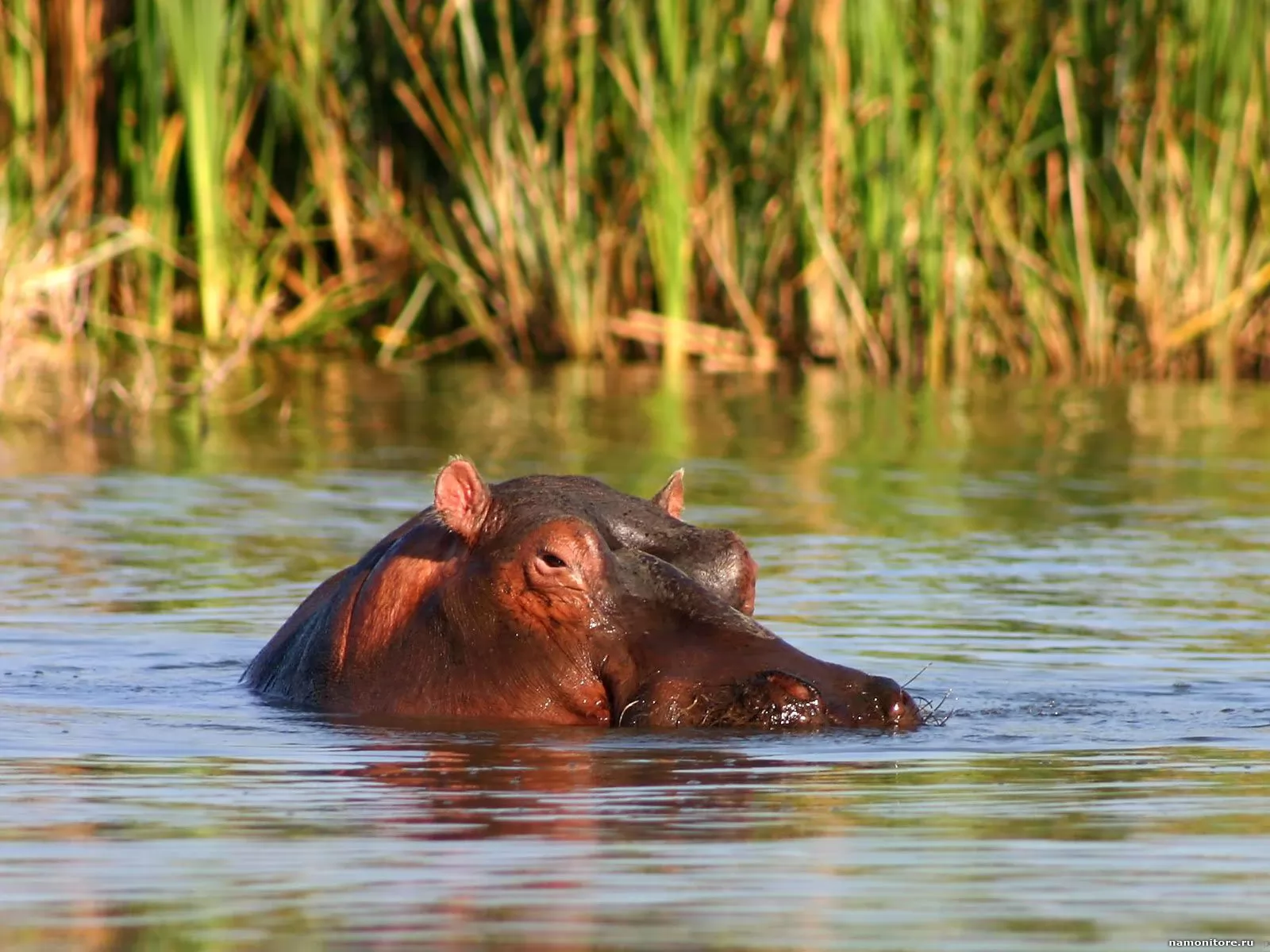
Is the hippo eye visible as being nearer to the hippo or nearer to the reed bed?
the hippo

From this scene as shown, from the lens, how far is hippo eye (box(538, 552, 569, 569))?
5445mm

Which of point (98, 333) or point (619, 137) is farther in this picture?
point (619, 137)

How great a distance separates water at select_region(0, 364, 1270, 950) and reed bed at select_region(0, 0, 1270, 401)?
8.93 ft

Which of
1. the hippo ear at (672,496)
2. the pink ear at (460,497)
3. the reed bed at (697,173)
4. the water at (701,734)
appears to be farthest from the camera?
the reed bed at (697,173)

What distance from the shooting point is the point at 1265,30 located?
50.8 ft

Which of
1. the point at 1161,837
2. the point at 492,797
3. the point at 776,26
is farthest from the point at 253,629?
the point at 776,26

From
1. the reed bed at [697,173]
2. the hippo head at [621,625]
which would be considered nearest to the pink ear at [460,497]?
the hippo head at [621,625]

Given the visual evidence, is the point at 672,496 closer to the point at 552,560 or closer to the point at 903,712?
the point at 552,560

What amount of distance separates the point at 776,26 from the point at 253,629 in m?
9.16

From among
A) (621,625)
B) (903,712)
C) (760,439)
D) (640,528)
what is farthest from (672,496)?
(760,439)

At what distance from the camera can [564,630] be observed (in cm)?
545

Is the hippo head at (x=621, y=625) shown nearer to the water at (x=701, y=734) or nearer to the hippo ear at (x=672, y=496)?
the water at (x=701, y=734)

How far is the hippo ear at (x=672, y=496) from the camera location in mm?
6070

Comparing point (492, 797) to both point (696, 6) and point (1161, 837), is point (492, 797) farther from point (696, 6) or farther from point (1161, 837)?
point (696, 6)
